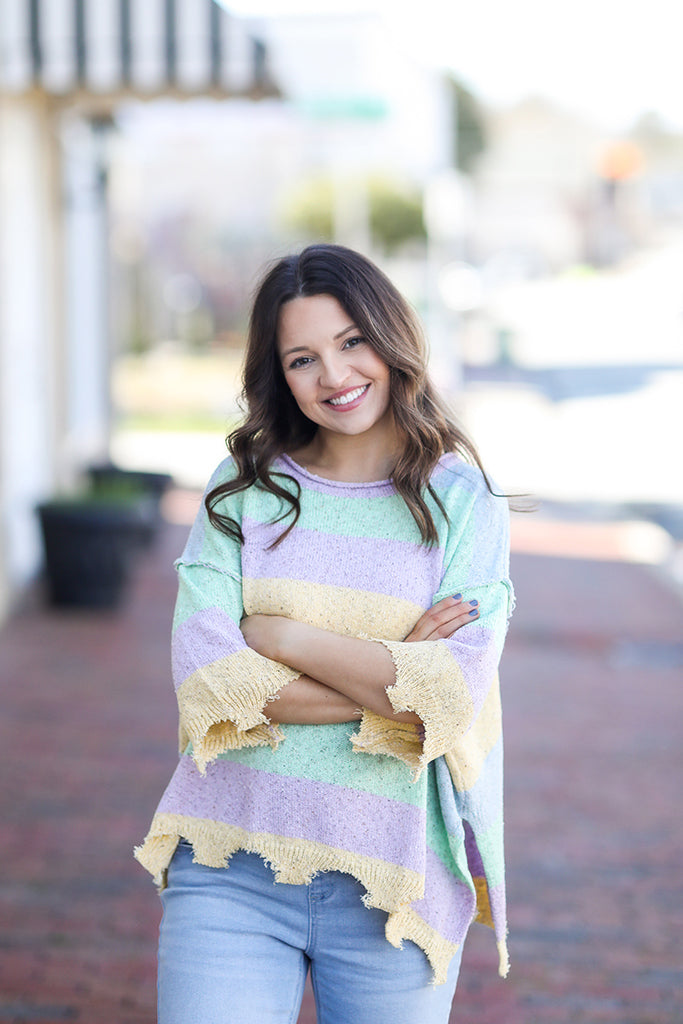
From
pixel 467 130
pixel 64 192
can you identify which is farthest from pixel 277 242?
pixel 467 130

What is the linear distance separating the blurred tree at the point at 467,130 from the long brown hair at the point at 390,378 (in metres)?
49.7

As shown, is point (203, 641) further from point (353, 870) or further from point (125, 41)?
point (125, 41)

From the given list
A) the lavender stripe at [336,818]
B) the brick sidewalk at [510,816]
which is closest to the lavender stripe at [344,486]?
the lavender stripe at [336,818]

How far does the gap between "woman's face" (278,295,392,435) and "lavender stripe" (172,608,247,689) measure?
0.39 metres

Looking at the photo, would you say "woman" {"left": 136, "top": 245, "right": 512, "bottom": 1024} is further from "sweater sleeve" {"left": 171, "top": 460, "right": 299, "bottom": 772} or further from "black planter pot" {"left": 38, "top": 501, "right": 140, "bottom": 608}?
"black planter pot" {"left": 38, "top": 501, "right": 140, "bottom": 608}

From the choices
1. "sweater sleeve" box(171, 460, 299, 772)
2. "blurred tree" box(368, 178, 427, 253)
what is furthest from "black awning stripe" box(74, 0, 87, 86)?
"blurred tree" box(368, 178, 427, 253)

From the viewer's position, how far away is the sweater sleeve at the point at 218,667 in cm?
201

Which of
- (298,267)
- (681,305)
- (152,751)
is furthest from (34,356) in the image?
(681,305)

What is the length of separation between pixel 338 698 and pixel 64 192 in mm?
8444

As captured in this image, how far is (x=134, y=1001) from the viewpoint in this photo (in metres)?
3.55

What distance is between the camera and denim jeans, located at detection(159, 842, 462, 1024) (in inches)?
78.1

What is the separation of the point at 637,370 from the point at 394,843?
25934 mm

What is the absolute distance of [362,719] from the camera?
204 cm

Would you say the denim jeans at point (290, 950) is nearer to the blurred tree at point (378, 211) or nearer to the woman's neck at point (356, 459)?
the woman's neck at point (356, 459)
